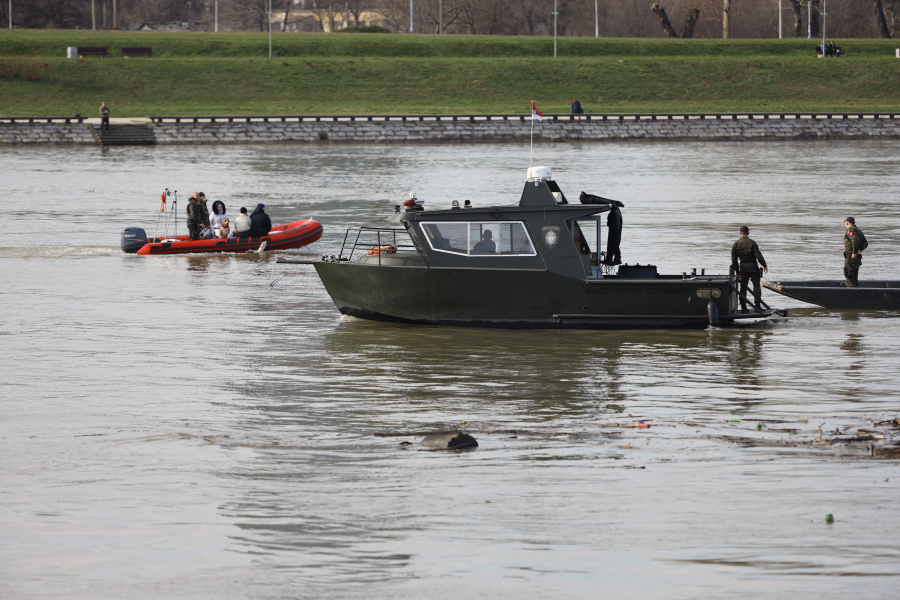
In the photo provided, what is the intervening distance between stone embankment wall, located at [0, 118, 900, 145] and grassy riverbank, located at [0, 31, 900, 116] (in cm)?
764

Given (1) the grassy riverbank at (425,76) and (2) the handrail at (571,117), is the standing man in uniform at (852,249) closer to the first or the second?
(2) the handrail at (571,117)

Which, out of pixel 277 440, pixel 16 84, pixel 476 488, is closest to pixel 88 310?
pixel 277 440

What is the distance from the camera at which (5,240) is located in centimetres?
3200

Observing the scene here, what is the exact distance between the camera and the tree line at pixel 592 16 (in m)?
111

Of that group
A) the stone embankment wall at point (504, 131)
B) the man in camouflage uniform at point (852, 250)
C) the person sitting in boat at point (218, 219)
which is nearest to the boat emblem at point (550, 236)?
the man in camouflage uniform at point (852, 250)

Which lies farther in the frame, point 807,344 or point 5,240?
point 5,240

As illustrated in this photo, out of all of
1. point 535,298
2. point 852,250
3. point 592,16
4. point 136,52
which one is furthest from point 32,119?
point 592,16

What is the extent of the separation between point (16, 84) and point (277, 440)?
233 feet

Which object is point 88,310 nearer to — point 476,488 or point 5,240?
point 5,240

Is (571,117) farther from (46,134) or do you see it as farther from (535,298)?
(535,298)

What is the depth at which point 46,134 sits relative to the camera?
211 ft

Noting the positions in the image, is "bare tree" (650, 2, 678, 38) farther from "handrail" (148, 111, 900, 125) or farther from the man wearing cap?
the man wearing cap

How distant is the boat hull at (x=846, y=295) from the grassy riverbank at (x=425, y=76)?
190 ft

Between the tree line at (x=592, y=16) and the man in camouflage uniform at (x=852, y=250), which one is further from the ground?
the tree line at (x=592, y=16)
